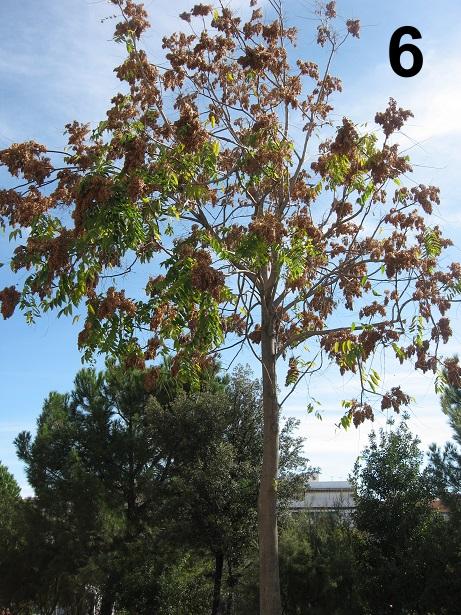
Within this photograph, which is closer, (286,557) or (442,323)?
(442,323)

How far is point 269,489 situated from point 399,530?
6084mm

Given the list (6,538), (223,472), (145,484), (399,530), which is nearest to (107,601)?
(145,484)

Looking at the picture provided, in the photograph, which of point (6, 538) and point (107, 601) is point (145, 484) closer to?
point (107, 601)

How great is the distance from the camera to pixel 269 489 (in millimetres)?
7941

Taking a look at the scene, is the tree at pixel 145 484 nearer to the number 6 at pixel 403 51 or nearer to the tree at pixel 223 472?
the tree at pixel 223 472

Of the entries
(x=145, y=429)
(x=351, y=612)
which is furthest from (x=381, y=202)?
(x=145, y=429)

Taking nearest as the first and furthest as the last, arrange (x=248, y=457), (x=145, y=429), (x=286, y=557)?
(x=286, y=557) < (x=248, y=457) < (x=145, y=429)

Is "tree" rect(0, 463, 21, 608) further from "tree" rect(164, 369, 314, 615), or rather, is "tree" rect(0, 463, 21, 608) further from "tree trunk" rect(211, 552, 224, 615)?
"tree trunk" rect(211, 552, 224, 615)

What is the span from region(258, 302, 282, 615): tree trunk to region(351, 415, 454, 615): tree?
18.6ft

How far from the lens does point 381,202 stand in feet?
30.8

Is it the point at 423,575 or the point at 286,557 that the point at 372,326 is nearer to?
the point at 423,575

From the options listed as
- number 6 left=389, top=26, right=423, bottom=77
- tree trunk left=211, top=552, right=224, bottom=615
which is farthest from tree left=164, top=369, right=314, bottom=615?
number 6 left=389, top=26, right=423, bottom=77

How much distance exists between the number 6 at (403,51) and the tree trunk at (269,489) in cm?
450

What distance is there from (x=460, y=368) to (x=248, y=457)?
35.0ft
